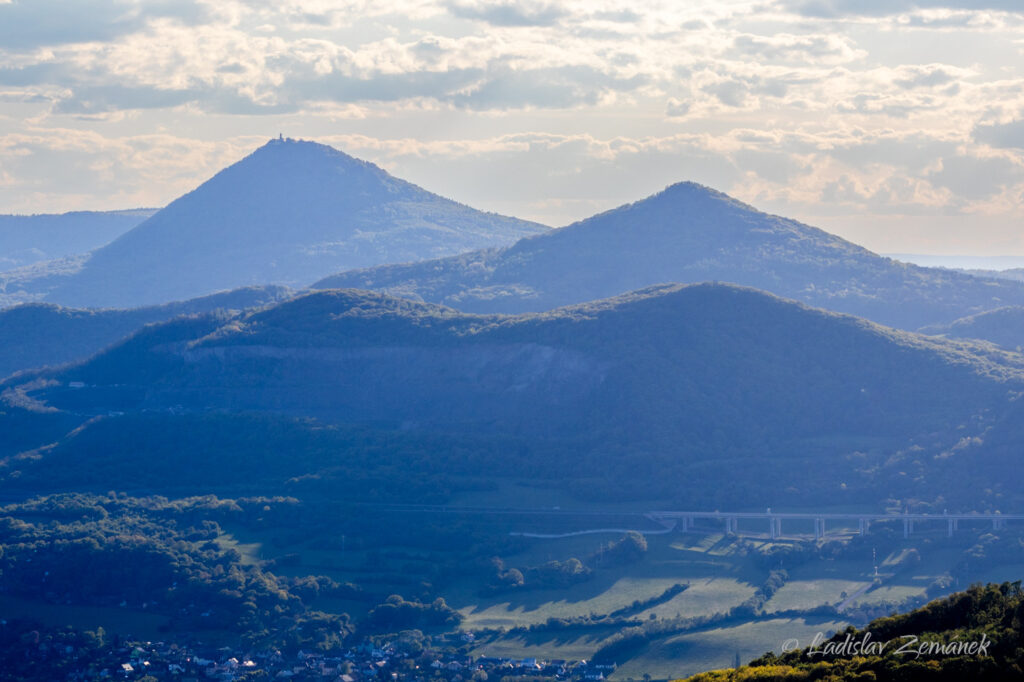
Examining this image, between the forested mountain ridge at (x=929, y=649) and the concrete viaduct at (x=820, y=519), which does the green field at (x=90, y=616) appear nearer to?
the concrete viaduct at (x=820, y=519)

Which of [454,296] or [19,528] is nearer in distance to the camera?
[19,528]

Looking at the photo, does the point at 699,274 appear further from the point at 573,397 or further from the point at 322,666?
the point at 322,666

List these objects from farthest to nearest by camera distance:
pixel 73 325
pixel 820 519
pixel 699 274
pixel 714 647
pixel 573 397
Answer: pixel 699 274
pixel 73 325
pixel 573 397
pixel 820 519
pixel 714 647

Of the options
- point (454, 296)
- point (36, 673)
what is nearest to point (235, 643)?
point (36, 673)

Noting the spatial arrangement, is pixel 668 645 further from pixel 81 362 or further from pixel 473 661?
pixel 81 362

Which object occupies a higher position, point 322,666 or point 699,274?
point 699,274

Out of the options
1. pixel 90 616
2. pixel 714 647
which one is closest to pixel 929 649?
pixel 714 647
